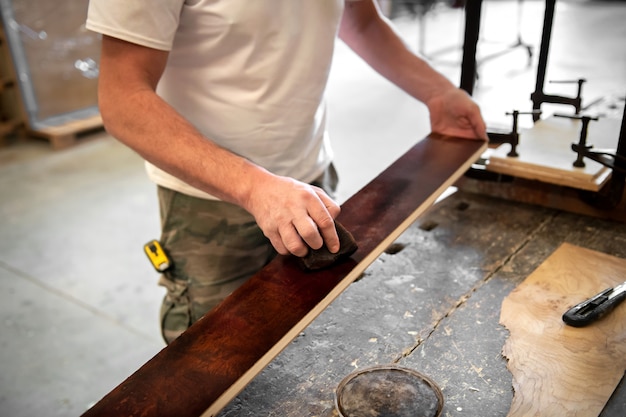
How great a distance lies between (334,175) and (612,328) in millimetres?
840

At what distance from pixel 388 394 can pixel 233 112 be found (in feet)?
2.22

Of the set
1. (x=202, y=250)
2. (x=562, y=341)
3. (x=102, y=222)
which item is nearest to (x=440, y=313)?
(x=562, y=341)

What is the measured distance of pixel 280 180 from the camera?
3.16 feet

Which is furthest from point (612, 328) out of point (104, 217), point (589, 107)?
point (104, 217)

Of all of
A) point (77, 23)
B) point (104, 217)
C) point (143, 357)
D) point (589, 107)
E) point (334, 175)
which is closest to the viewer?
point (334, 175)

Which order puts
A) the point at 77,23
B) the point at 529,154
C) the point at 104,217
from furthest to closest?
the point at 77,23
the point at 104,217
the point at 529,154

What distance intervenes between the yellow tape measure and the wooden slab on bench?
0.86m

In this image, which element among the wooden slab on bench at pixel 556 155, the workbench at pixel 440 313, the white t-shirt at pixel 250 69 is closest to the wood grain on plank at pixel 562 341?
the workbench at pixel 440 313

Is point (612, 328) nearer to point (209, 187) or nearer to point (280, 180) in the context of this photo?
point (280, 180)

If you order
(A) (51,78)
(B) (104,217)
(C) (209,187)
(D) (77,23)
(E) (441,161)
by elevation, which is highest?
(C) (209,187)

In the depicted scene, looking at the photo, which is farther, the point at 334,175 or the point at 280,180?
the point at 334,175

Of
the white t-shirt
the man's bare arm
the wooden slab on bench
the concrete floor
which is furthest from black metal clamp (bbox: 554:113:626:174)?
the concrete floor

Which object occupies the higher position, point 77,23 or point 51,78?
point 77,23

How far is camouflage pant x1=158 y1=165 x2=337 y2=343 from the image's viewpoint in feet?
4.47
